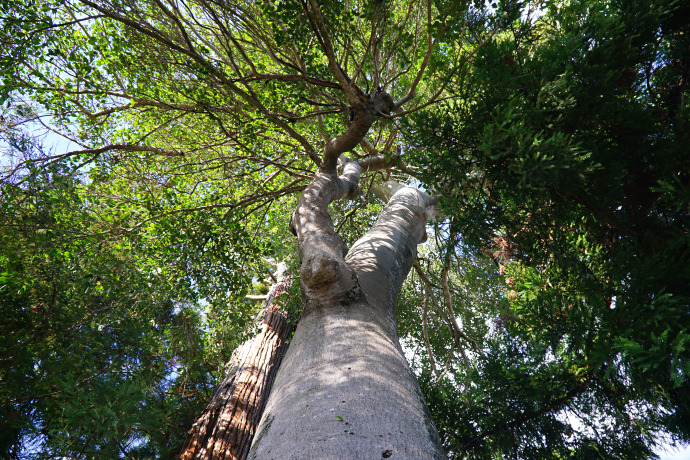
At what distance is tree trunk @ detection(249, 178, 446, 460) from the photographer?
1195mm

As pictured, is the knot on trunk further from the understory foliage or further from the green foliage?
the green foliage

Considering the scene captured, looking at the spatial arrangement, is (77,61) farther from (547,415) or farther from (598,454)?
(598,454)

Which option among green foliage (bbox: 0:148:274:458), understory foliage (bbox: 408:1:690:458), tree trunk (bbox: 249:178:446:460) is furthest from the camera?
green foliage (bbox: 0:148:274:458)

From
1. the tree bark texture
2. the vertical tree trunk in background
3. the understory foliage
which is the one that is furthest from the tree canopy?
the tree bark texture

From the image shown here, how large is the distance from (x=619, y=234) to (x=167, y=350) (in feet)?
Result: 16.9

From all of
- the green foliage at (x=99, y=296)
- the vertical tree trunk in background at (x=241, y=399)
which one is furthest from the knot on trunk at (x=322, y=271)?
the green foliage at (x=99, y=296)

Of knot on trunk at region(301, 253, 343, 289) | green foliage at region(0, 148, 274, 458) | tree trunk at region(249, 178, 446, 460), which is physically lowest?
tree trunk at region(249, 178, 446, 460)

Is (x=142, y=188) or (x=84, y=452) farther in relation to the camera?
(x=142, y=188)

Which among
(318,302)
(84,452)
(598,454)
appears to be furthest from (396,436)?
(84,452)

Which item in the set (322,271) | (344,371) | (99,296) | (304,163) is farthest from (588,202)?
(99,296)

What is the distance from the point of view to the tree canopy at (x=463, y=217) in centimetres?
219

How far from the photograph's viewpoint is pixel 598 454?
2.84m

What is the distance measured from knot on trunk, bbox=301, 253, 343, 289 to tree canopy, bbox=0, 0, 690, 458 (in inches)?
40.7

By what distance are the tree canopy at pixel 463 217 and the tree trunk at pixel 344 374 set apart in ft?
2.79
